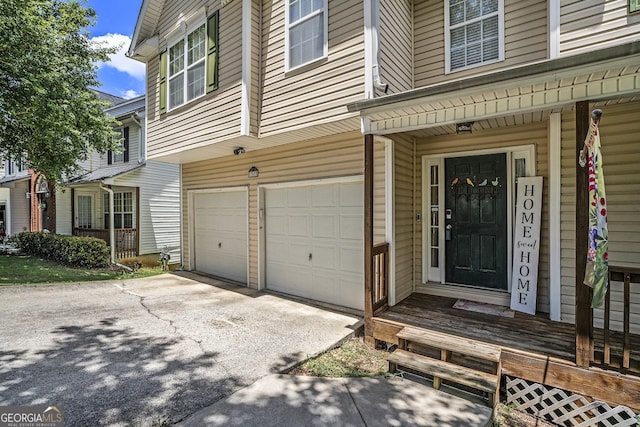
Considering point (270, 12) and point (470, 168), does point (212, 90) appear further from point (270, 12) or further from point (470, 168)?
point (470, 168)

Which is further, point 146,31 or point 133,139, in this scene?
point 133,139

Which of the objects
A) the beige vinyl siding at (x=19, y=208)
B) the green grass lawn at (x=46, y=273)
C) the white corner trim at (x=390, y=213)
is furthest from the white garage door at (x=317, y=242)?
the beige vinyl siding at (x=19, y=208)

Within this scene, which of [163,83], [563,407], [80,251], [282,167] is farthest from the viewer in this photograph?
[80,251]

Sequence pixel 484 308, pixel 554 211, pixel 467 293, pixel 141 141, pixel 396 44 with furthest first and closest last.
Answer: pixel 141 141 → pixel 467 293 → pixel 396 44 → pixel 484 308 → pixel 554 211

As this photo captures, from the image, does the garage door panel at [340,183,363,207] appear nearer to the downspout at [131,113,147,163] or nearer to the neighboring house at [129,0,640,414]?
the neighboring house at [129,0,640,414]

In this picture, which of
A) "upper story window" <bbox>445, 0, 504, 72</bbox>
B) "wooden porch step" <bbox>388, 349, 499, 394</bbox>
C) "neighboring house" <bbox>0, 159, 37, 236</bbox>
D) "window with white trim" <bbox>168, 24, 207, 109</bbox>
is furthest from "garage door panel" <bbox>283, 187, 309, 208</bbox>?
"neighboring house" <bbox>0, 159, 37, 236</bbox>

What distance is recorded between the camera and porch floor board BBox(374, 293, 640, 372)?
3.25 m

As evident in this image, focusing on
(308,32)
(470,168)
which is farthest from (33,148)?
(470,168)

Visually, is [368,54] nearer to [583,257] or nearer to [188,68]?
[583,257]

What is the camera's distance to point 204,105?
623 cm

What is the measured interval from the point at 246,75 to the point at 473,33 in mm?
3671

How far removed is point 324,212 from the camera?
19.0 feet

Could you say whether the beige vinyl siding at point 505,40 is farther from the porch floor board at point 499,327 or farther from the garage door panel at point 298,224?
the porch floor board at point 499,327

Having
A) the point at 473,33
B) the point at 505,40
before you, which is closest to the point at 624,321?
the point at 505,40
